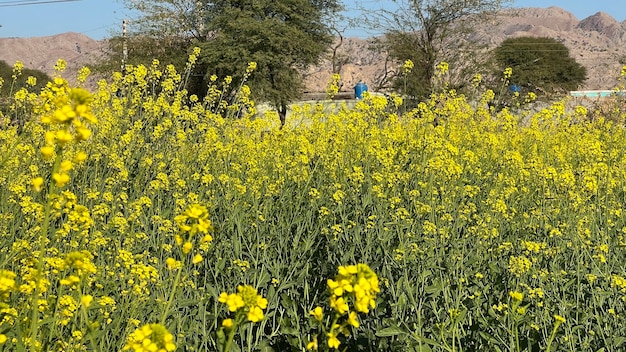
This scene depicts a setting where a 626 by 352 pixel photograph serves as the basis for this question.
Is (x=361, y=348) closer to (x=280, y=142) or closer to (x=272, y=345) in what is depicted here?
(x=272, y=345)

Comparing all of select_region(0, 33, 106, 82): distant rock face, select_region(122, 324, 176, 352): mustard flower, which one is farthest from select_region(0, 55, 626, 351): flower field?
select_region(0, 33, 106, 82): distant rock face

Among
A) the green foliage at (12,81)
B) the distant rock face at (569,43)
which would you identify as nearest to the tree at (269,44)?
the green foliage at (12,81)

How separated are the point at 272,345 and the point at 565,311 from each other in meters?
1.10

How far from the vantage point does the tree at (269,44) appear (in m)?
20.7

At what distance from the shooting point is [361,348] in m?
2.52

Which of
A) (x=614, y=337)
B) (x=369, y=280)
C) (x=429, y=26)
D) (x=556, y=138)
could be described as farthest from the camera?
(x=429, y=26)

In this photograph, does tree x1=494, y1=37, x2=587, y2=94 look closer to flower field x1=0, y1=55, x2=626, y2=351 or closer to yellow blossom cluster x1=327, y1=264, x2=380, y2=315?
flower field x1=0, y1=55, x2=626, y2=351

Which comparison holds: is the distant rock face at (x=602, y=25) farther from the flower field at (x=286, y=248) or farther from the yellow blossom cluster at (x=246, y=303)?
the yellow blossom cluster at (x=246, y=303)

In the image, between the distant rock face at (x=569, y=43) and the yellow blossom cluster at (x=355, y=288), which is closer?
the yellow blossom cluster at (x=355, y=288)

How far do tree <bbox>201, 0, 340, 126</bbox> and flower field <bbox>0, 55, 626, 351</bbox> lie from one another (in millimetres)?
15993

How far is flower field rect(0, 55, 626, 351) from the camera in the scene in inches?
67.7

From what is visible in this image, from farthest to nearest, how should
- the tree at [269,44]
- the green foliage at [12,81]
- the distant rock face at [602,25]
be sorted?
the distant rock face at [602,25]
the tree at [269,44]
the green foliage at [12,81]

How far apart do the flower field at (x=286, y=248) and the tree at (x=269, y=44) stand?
1599cm

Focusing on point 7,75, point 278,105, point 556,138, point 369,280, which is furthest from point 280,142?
point 7,75
